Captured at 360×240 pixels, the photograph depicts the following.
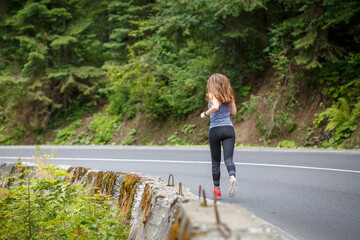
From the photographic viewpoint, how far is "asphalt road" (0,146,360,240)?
16.4ft

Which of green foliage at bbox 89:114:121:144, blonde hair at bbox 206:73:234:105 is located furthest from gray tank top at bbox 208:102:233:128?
green foliage at bbox 89:114:121:144

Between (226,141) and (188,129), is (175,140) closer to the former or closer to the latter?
(188,129)

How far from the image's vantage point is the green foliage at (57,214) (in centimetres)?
424

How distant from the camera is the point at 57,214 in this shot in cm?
503

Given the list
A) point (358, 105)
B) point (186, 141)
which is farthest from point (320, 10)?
point (186, 141)

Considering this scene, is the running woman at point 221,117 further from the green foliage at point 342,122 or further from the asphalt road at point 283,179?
the green foliage at point 342,122

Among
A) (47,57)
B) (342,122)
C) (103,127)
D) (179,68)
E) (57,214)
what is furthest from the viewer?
(47,57)

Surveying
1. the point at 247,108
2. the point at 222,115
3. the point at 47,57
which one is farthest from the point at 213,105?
the point at 47,57

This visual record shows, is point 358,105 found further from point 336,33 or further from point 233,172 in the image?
point 233,172

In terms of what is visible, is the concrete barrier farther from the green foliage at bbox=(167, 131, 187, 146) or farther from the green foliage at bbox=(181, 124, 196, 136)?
the green foliage at bbox=(181, 124, 196, 136)

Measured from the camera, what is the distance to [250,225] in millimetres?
1724

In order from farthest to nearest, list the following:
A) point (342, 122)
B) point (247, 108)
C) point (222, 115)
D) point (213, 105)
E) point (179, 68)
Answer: point (179, 68), point (247, 108), point (342, 122), point (222, 115), point (213, 105)

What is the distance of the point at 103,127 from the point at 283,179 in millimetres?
15702

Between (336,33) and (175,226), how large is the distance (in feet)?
46.2
